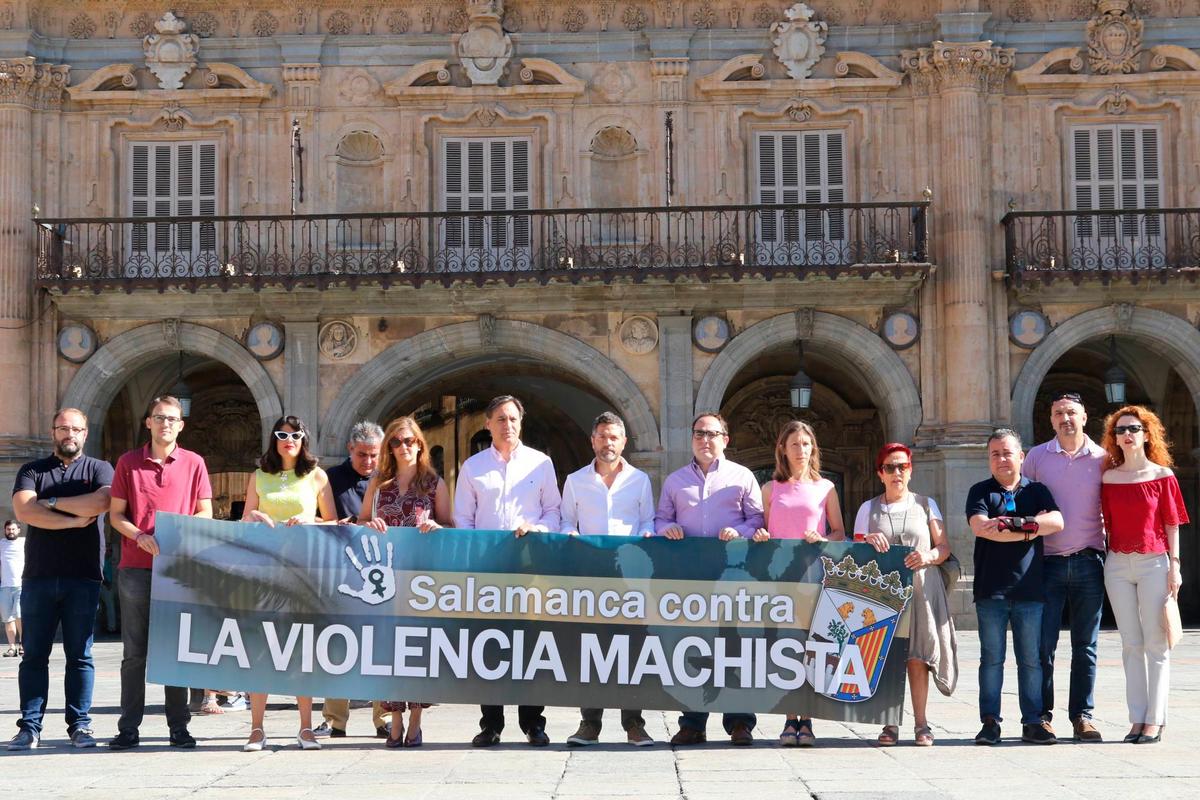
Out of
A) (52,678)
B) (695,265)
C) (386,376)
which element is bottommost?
(52,678)

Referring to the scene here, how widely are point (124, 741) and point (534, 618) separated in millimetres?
2296

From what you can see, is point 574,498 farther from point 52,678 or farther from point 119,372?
point 119,372

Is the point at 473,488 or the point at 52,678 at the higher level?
the point at 473,488

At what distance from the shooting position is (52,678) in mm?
15766

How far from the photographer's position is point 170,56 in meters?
23.7

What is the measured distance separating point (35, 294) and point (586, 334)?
25.2 ft

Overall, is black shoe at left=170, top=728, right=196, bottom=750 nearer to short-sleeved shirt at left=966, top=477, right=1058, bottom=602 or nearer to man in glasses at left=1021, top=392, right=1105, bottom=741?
short-sleeved shirt at left=966, top=477, right=1058, bottom=602

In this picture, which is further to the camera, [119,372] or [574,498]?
[119,372]

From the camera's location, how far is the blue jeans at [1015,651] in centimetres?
908

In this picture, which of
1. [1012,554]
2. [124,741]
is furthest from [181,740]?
[1012,554]

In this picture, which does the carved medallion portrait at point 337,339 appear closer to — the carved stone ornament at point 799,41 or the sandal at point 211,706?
the carved stone ornament at point 799,41

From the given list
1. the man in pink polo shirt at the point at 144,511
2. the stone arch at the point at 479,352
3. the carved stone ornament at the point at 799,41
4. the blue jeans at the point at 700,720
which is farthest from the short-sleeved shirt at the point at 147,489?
the carved stone ornament at the point at 799,41

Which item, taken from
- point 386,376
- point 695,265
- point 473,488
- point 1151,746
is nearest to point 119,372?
point 386,376

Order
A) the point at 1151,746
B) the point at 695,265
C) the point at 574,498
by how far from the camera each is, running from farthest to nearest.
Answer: the point at 695,265 → the point at 574,498 → the point at 1151,746
